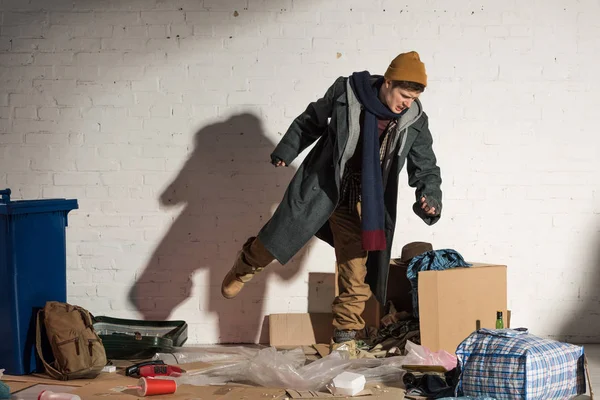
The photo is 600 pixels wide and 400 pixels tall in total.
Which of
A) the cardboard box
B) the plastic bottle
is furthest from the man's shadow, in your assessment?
the plastic bottle

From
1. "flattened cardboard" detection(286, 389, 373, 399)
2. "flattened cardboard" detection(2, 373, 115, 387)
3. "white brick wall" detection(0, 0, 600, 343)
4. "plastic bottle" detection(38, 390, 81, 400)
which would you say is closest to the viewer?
"plastic bottle" detection(38, 390, 81, 400)

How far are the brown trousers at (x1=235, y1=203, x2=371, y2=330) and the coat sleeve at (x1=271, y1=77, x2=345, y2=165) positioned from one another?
398 mm

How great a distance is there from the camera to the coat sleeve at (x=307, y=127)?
13.0 feet

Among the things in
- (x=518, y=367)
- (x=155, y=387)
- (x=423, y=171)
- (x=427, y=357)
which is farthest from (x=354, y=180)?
(x=155, y=387)

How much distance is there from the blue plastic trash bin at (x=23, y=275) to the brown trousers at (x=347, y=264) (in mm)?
970

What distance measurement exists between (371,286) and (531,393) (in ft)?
4.06

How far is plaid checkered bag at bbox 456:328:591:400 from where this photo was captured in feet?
10.3

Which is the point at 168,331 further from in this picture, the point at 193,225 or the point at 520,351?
the point at 520,351

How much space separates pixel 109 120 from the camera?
4.66 meters

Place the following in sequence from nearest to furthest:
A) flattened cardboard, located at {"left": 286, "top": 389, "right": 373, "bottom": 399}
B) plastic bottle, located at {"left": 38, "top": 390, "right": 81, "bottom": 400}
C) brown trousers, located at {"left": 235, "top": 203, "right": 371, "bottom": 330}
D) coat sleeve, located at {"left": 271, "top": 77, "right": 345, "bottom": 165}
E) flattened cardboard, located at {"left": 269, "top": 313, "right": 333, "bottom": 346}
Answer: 1. plastic bottle, located at {"left": 38, "top": 390, "right": 81, "bottom": 400}
2. flattened cardboard, located at {"left": 286, "top": 389, "right": 373, "bottom": 399}
3. coat sleeve, located at {"left": 271, "top": 77, "right": 345, "bottom": 165}
4. brown trousers, located at {"left": 235, "top": 203, "right": 371, "bottom": 330}
5. flattened cardboard, located at {"left": 269, "top": 313, "right": 333, "bottom": 346}

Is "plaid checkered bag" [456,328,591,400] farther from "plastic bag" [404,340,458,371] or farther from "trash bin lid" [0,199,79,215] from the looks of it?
"trash bin lid" [0,199,79,215]

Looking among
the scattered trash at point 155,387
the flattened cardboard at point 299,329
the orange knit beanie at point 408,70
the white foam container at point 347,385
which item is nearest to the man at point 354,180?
the orange knit beanie at point 408,70

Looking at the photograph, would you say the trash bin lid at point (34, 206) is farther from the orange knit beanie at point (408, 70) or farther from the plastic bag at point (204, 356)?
the orange knit beanie at point (408, 70)

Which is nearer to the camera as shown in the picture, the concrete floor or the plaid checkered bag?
the plaid checkered bag
